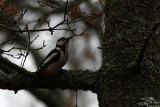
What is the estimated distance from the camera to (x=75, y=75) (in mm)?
3771

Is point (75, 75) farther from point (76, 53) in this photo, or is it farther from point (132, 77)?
point (76, 53)

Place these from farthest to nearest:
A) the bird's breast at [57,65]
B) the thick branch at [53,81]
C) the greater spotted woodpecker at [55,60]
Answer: the greater spotted woodpecker at [55,60] < the bird's breast at [57,65] < the thick branch at [53,81]

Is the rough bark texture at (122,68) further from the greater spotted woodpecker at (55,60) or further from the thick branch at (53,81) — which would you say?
the greater spotted woodpecker at (55,60)

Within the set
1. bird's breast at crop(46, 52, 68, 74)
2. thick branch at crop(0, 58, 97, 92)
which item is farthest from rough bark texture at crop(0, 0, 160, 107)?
bird's breast at crop(46, 52, 68, 74)

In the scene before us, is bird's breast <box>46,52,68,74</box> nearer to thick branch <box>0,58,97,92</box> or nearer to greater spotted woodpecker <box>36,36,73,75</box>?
greater spotted woodpecker <box>36,36,73,75</box>

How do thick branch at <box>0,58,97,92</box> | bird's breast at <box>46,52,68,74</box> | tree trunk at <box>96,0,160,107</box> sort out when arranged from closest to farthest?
tree trunk at <box>96,0,160,107</box>, thick branch at <box>0,58,97,92</box>, bird's breast at <box>46,52,68,74</box>

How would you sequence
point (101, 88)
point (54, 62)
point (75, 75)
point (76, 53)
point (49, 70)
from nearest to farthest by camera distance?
point (101, 88) → point (75, 75) → point (49, 70) → point (54, 62) → point (76, 53)

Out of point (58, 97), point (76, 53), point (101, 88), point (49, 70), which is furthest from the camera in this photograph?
point (76, 53)

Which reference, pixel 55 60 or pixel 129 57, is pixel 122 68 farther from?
pixel 55 60

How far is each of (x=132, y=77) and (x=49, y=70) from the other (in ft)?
5.09

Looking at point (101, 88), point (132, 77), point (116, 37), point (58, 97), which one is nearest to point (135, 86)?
point (132, 77)

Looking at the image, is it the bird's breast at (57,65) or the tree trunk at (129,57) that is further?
the bird's breast at (57,65)

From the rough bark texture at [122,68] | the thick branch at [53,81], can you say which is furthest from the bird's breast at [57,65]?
the rough bark texture at [122,68]

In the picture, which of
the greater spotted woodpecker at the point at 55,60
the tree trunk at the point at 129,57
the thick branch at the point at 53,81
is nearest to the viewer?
the tree trunk at the point at 129,57
